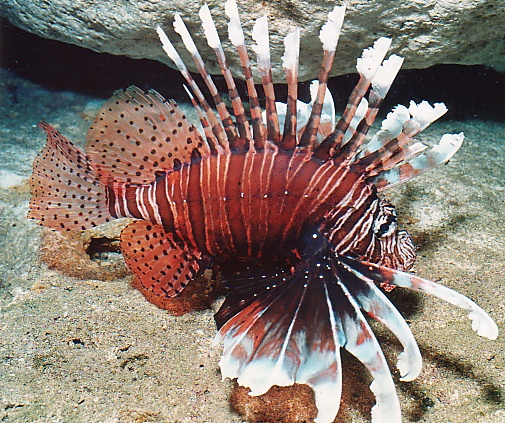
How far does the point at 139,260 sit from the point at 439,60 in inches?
117

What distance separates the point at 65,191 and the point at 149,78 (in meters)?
2.81

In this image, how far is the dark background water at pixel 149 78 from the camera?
194 inches

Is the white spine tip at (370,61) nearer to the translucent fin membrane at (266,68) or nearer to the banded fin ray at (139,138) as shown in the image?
the translucent fin membrane at (266,68)

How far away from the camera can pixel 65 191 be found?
9.23 feet

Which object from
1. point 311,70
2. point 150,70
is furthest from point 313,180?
point 150,70

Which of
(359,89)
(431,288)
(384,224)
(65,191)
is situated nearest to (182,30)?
(359,89)

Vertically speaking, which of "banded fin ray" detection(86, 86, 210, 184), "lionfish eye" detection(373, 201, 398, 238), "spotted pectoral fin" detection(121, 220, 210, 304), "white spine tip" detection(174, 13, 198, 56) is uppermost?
"white spine tip" detection(174, 13, 198, 56)

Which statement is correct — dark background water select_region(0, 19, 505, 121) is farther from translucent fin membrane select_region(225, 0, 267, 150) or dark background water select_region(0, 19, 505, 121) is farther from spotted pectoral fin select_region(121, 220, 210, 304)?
spotted pectoral fin select_region(121, 220, 210, 304)

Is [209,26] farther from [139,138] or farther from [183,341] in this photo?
[183,341]

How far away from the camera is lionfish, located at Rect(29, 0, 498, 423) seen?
198 cm

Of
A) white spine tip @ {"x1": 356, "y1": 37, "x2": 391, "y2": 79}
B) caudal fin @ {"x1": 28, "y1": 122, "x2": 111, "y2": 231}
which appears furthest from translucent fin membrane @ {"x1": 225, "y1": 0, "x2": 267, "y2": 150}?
caudal fin @ {"x1": 28, "y1": 122, "x2": 111, "y2": 231}

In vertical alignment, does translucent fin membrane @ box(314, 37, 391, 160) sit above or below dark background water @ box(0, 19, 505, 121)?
above

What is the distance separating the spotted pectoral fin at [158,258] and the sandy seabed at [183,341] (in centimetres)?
19

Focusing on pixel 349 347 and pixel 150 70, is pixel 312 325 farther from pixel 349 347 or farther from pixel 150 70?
pixel 150 70
